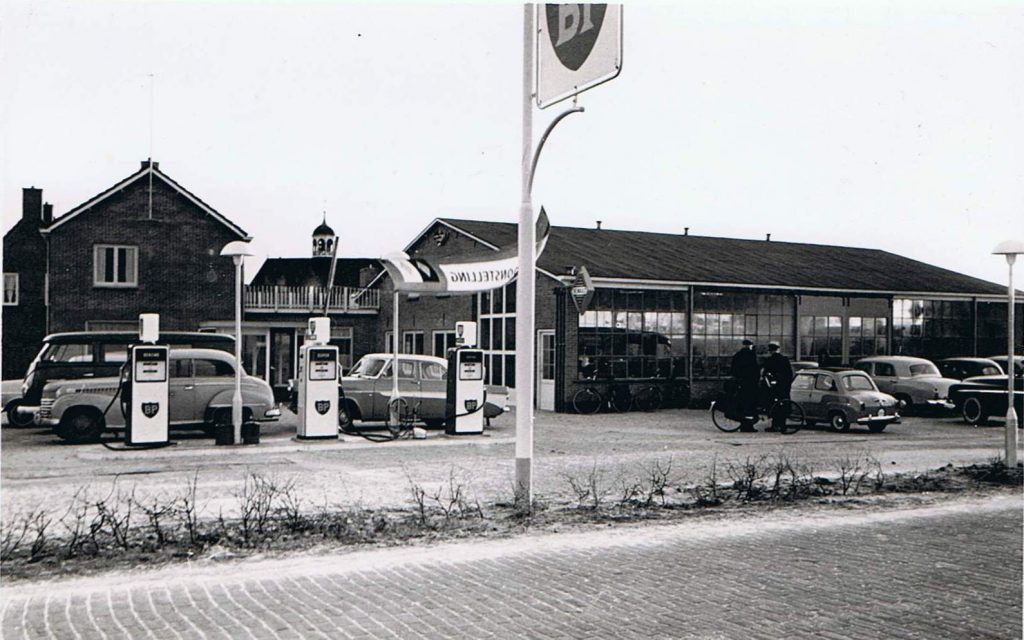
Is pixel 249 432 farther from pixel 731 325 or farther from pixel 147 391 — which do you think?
pixel 731 325

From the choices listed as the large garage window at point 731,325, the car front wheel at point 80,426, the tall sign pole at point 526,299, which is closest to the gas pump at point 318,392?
the car front wheel at point 80,426

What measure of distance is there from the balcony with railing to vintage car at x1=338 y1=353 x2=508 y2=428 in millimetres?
10201

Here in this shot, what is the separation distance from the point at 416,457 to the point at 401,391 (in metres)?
4.58

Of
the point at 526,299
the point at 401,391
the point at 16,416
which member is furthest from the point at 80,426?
the point at 526,299

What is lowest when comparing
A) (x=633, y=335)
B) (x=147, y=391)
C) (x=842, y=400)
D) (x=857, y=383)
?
(x=842, y=400)

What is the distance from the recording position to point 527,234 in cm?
961

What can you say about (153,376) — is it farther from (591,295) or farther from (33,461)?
(591,295)

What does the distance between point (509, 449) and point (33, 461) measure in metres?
7.06

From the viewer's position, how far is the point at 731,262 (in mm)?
30125

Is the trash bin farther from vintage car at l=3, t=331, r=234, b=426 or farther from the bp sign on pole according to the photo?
the bp sign on pole

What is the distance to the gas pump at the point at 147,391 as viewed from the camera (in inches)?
574

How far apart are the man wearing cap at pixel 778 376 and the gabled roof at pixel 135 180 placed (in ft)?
48.7

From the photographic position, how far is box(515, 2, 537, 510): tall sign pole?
9375 mm

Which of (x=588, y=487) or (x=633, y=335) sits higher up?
(x=633, y=335)
